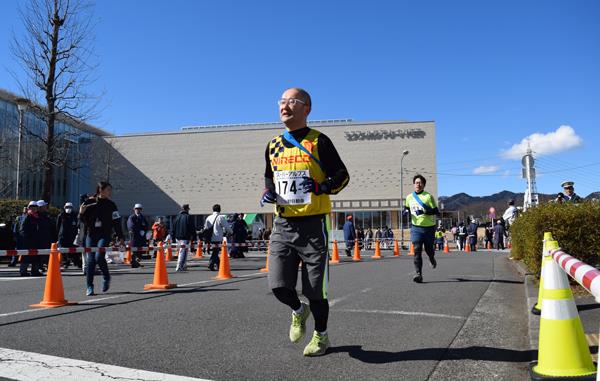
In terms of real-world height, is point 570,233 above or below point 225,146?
below

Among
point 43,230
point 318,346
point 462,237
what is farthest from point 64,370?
point 462,237

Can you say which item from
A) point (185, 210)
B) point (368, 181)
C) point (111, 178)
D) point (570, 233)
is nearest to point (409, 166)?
point (368, 181)

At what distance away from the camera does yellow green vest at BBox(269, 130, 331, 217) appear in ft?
12.2

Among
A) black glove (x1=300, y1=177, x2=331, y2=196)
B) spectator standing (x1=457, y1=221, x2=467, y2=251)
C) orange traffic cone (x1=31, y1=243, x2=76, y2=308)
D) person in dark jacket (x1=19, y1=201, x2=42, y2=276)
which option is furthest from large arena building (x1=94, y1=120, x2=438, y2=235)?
black glove (x1=300, y1=177, x2=331, y2=196)

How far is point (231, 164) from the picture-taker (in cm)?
5747

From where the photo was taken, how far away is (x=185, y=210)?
13.5m

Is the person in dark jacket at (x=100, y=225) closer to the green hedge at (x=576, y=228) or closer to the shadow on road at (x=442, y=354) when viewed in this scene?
the shadow on road at (x=442, y=354)

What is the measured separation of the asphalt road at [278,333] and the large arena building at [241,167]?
4251cm

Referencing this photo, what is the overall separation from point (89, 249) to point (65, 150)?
16.4 metres

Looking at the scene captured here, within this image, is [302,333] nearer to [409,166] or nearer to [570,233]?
[570,233]

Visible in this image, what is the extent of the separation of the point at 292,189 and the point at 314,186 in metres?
0.17

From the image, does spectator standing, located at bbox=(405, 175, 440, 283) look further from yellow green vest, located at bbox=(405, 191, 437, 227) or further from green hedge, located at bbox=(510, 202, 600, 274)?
green hedge, located at bbox=(510, 202, 600, 274)

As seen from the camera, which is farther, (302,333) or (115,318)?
(115,318)

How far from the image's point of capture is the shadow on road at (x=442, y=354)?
3.53m
